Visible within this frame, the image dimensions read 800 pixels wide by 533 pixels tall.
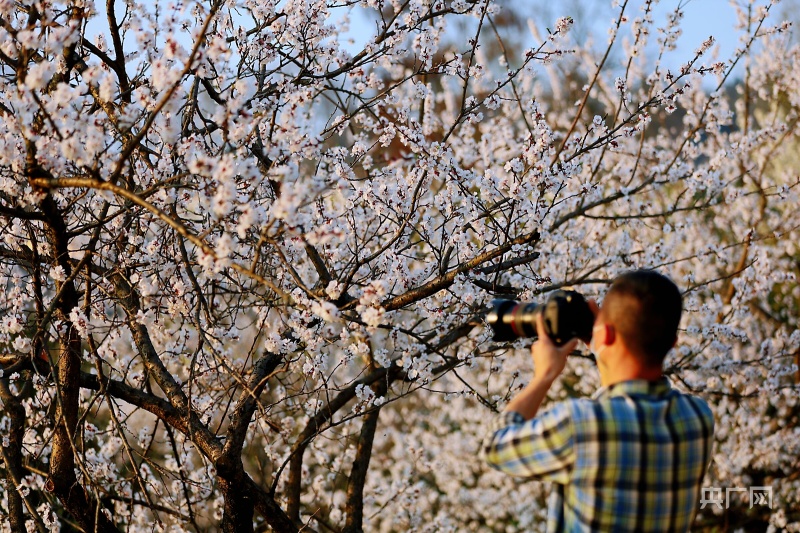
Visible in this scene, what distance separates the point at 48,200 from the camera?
252cm

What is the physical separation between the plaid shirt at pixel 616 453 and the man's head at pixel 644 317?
7 centimetres

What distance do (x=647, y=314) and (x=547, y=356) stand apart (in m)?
0.25

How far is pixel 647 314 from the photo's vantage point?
157 cm

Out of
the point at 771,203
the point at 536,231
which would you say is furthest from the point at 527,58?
the point at 771,203

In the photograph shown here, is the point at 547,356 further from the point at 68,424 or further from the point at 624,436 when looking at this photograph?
the point at 68,424

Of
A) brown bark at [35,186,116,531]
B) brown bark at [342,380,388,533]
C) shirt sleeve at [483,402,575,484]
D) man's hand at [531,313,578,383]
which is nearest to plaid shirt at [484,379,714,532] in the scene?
shirt sleeve at [483,402,575,484]

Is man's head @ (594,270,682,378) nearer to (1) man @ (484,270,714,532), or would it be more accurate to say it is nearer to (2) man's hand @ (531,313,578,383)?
(1) man @ (484,270,714,532)

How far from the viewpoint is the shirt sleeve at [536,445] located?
1524 millimetres

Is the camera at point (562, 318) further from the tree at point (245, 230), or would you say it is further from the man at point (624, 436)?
the tree at point (245, 230)

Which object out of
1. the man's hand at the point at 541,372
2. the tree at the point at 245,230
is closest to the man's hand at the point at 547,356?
the man's hand at the point at 541,372

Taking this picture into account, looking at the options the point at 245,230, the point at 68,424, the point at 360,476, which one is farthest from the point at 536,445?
the point at 360,476

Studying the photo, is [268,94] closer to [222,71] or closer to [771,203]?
[222,71]

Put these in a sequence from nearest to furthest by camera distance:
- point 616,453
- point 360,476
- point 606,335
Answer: point 616,453
point 606,335
point 360,476

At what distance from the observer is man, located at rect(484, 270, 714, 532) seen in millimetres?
1521
